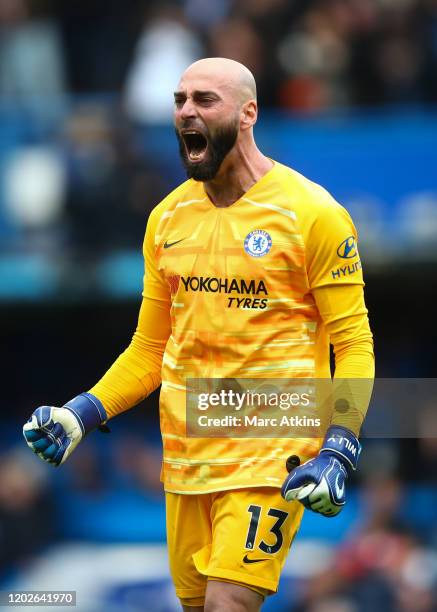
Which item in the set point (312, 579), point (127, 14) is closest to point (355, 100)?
point (127, 14)

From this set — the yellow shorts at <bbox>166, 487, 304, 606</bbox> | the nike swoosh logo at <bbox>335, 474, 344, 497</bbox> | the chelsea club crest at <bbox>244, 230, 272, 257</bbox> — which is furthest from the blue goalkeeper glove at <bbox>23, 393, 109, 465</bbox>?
the nike swoosh logo at <bbox>335, 474, 344, 497</bbox>

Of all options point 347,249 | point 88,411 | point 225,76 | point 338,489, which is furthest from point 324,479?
point 225,76

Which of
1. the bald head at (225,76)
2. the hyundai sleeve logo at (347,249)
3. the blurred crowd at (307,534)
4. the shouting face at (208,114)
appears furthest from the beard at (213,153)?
the blurred crowd at (307,534)

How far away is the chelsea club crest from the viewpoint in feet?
19.7

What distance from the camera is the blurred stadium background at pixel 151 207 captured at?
38.2ft

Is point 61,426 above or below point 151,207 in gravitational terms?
above

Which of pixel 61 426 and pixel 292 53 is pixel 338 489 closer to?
pixel 61 426

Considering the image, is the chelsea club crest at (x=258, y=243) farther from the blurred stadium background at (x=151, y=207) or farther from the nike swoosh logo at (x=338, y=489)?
the blurred stadium background at (x=151, y=207)

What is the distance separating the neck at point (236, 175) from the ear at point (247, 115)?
0.28ft

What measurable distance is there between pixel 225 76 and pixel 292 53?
6421 millimetres

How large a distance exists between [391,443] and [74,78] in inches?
167

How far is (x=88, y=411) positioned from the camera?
632cm

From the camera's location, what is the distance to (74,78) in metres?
13.3

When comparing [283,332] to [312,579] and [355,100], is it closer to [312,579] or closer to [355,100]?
[312,579]
